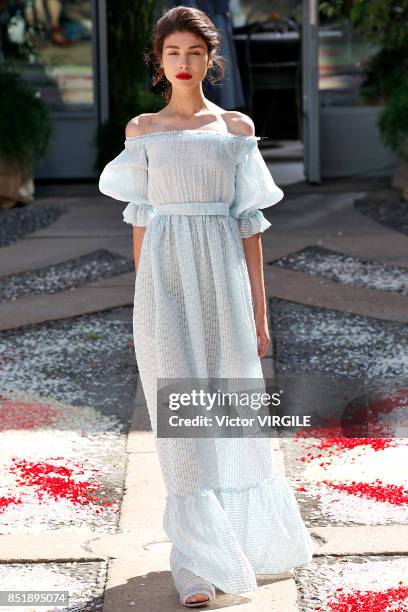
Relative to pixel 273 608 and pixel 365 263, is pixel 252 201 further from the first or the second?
pixel 365 263

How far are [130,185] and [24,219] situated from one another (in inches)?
260

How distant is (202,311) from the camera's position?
3.39 metres

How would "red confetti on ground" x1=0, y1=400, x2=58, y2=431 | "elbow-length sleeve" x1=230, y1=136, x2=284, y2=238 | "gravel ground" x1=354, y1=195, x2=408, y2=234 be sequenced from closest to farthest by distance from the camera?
"elbow-length sleeve" x1=230, y1=136, x2=284, y2=238
"red confetti on ground" x1=0, y1=400, x2=58, y2=431
"gravel ground" x1=354, y1=195, x2=408, y2=234

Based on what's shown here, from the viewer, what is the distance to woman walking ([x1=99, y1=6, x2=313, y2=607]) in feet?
11.0

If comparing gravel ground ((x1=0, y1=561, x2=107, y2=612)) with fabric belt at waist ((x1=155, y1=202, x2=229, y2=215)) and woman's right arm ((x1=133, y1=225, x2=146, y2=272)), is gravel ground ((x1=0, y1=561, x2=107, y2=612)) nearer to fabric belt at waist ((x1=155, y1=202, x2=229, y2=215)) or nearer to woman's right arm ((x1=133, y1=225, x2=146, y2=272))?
woman's right arm ((x1=133, y1=225, x2=146, y2=272))

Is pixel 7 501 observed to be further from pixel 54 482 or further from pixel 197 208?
pixel 197 208

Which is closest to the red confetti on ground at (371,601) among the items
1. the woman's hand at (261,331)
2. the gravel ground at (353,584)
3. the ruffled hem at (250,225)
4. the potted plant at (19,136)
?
the gravel ground at (353,584)

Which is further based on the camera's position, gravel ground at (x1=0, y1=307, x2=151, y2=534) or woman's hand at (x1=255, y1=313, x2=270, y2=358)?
gravel ground at (x1=0, y1=307, x2=151, y2=534)

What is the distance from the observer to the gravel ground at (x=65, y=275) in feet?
25.3

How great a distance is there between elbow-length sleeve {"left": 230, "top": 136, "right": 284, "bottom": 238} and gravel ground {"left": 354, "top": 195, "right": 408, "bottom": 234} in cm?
593

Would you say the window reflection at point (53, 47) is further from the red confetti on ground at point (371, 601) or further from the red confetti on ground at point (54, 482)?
the red confetti on ground at point (371, 601)

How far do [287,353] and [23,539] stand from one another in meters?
2.55

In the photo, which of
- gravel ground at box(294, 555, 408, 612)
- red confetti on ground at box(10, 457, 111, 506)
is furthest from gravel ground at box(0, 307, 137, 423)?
gravel ground at box(294, 555, 408, 612)

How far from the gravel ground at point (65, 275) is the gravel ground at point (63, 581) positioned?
12.8 feet
